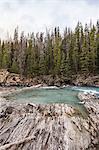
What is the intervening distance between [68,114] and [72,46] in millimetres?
56837

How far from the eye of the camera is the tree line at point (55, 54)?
65250mm

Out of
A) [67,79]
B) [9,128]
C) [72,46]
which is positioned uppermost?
[72,46]

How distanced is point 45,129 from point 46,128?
5.9 inches

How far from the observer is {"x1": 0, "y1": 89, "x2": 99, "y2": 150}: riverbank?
13.5 m

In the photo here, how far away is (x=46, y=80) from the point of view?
210 feet

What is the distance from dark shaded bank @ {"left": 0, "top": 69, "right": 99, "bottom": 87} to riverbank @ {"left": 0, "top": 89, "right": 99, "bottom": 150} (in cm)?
3806

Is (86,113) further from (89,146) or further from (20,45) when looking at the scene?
(20,45)


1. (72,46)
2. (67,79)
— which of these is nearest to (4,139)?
(67,79)

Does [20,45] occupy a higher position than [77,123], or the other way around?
[20,45]

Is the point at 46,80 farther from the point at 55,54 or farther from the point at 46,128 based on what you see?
the point at 46,128

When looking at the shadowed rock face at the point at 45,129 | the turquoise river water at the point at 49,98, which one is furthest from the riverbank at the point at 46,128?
the turquoise river water at the point at 49,98

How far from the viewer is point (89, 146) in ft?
48.0

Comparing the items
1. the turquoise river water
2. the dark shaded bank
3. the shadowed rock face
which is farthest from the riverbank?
the dark shaded bank

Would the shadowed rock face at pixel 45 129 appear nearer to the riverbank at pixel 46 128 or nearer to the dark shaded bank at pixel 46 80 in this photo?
the riverbank at pixel 46 128
